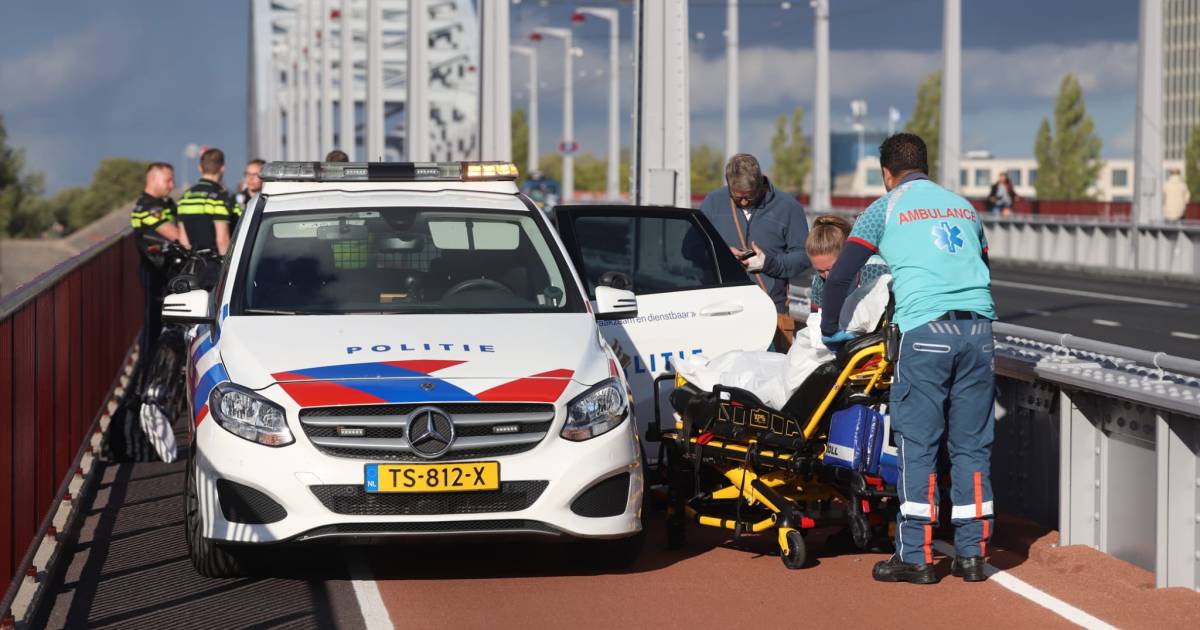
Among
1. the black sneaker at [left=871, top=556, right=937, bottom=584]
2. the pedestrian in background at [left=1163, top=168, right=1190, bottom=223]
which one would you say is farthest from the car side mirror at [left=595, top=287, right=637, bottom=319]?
the pedestrian in background at [left=1163, top=168, right=1190, bottom=223]

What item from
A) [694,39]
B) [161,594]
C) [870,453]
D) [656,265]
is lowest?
[161,594]

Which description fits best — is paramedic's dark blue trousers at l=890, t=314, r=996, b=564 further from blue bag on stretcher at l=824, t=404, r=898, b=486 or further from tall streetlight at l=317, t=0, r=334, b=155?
tall streetlight at l=317, t=0, r=334, b=155

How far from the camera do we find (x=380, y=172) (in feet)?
31.2

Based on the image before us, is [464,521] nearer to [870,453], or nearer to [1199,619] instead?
[870,453]

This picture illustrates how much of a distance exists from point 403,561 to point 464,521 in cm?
101

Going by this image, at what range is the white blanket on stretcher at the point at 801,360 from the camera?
26.4 ft

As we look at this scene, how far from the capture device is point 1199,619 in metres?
6.94

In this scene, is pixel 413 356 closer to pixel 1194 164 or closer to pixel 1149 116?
pixel 1149 116

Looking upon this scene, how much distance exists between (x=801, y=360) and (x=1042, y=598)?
149 cm

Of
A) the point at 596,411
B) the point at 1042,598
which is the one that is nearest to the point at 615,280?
the point at 596,411

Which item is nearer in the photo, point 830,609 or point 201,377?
point 830,609

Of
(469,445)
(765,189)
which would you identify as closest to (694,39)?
(765,189)

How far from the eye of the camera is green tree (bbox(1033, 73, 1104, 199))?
12138cm

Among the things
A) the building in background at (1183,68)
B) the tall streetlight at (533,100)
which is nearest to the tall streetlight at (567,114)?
the tall streetlight at (533,100)
